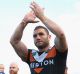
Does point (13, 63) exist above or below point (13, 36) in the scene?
below

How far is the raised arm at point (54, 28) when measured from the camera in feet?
21.8

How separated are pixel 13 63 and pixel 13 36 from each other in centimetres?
554

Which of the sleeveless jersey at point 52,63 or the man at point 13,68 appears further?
the man at point 13,68

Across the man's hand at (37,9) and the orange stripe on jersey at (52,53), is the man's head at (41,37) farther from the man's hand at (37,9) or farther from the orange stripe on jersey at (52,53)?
the man's hand at (37,9)

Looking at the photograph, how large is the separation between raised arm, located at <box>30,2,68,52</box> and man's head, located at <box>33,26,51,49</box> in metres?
0.26

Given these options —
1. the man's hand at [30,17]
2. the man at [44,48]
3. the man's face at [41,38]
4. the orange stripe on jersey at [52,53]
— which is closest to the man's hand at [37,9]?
the man at [44,48]

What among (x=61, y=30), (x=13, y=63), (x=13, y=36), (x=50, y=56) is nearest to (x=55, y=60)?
(x=50, y=56)

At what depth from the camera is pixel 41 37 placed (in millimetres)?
6902

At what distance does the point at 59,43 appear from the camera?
6734 mm

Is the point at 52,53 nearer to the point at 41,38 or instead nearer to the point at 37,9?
the point at 41,38

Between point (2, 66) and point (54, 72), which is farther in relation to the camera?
point (2, 66)

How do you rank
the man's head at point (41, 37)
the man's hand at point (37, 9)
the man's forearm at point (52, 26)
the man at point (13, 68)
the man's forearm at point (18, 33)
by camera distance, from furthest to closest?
the man at point (13, 68), the man's forearm at point (18, 33), the man's head at point (41, 37), the man's hand at point (37, 9), the man's forearm at point (52, 26)

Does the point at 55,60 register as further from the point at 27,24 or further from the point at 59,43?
the point at 27,24

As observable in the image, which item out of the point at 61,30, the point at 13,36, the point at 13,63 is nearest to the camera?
the point at 61,30
